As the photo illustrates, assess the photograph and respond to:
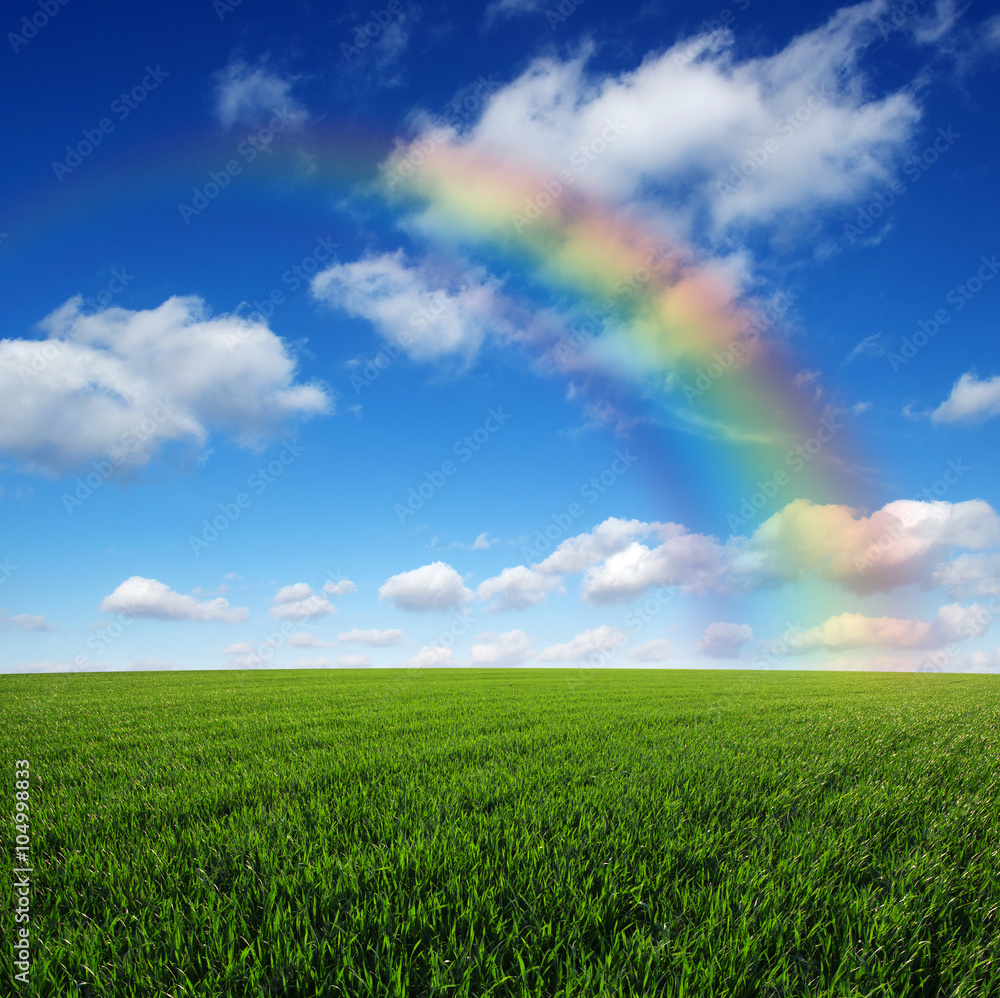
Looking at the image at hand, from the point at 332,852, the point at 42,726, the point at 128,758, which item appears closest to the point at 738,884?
the point at 332,852

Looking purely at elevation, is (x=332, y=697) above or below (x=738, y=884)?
below

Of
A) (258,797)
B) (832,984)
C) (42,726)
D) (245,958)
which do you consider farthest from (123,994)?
(42,726)

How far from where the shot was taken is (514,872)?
320cm

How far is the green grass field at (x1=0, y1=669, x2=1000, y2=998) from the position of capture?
94.0 inches

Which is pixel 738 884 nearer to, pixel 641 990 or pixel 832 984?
pixel 832 984

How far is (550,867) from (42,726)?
1141cm

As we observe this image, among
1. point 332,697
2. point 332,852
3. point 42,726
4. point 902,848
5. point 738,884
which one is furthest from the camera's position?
point 332,697

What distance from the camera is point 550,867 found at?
3285 mm

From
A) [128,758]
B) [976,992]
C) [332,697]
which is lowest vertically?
[332,697]

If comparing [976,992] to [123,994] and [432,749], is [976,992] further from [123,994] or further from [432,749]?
[432,749]

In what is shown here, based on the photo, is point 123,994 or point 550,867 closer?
point 123,994

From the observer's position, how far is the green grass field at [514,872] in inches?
94.0

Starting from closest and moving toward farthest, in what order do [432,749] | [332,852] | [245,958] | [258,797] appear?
[245,958]
[332,852]
[258,797]
[432,749]

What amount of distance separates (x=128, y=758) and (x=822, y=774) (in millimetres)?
8866
